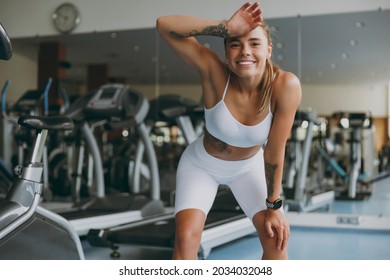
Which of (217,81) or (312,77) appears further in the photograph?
(312,77)

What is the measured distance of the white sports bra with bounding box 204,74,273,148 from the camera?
193 centimetres

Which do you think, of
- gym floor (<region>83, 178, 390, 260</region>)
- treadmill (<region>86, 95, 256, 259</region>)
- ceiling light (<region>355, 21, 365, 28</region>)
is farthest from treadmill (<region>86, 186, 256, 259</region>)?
ceiling light (<region>355, 21, 365, 28</region>)

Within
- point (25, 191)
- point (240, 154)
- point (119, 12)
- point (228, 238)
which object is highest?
point (119, 12)

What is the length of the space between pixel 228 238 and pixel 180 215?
4.58 ft

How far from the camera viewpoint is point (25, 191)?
7.20 ft

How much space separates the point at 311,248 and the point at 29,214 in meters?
2.00

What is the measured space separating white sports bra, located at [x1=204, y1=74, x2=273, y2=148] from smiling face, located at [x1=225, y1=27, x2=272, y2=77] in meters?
0.12

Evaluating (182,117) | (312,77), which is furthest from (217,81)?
(312,77)

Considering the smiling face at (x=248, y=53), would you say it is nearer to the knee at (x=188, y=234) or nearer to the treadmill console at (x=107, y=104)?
the knee at (x=188, y=234)

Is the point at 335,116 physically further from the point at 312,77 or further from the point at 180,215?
the point at 180,215

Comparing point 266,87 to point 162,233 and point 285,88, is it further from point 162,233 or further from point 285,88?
point 162,233

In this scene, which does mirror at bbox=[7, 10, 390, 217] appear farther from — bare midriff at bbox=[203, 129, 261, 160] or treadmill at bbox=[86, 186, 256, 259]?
bare midriff at bbox=[203, 129, 261, 160]

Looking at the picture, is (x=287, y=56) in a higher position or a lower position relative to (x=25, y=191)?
higher

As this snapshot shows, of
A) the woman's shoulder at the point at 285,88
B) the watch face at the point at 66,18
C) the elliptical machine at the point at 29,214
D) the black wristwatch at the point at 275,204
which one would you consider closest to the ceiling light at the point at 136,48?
the watch face at the point at 66,18
